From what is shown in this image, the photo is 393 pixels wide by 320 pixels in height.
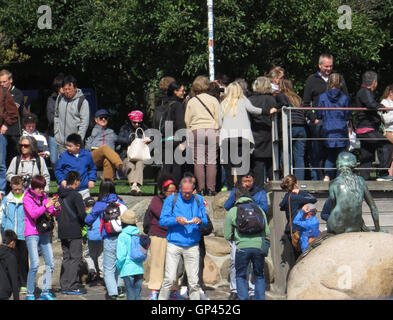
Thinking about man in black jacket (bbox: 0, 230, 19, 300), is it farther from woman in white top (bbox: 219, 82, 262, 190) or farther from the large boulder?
woman in white top (bbox: 219, 82, 262, 190)

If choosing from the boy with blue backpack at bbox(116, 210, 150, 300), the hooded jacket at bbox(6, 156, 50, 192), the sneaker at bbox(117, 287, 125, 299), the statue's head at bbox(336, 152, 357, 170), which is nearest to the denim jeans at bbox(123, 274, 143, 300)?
the boy with blue backpack at bbox(116, 210, 150, 300)

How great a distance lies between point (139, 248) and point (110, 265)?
0.88 meters

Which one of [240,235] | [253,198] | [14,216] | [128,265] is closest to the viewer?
[128,265]

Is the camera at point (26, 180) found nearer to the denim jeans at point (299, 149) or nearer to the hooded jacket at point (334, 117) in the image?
the denim jeans at point (299, 149)

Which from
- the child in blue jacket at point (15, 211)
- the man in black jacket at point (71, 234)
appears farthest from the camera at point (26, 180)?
the child in blue jacket at point (15, 211)

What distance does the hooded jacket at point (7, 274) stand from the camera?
438 inches

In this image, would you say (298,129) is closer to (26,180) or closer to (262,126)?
(262,126)

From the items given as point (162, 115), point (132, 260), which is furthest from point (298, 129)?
point (132, 260)

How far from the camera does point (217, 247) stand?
1412 cm

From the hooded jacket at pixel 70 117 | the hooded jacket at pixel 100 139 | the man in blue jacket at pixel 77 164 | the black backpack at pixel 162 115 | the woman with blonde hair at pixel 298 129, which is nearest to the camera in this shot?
the woman with blonde hair at pixel 298 129

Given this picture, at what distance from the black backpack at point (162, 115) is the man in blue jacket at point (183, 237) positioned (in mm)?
3326

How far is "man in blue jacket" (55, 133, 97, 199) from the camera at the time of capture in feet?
→ 47.9

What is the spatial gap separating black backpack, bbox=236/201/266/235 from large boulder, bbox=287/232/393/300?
0.92m
